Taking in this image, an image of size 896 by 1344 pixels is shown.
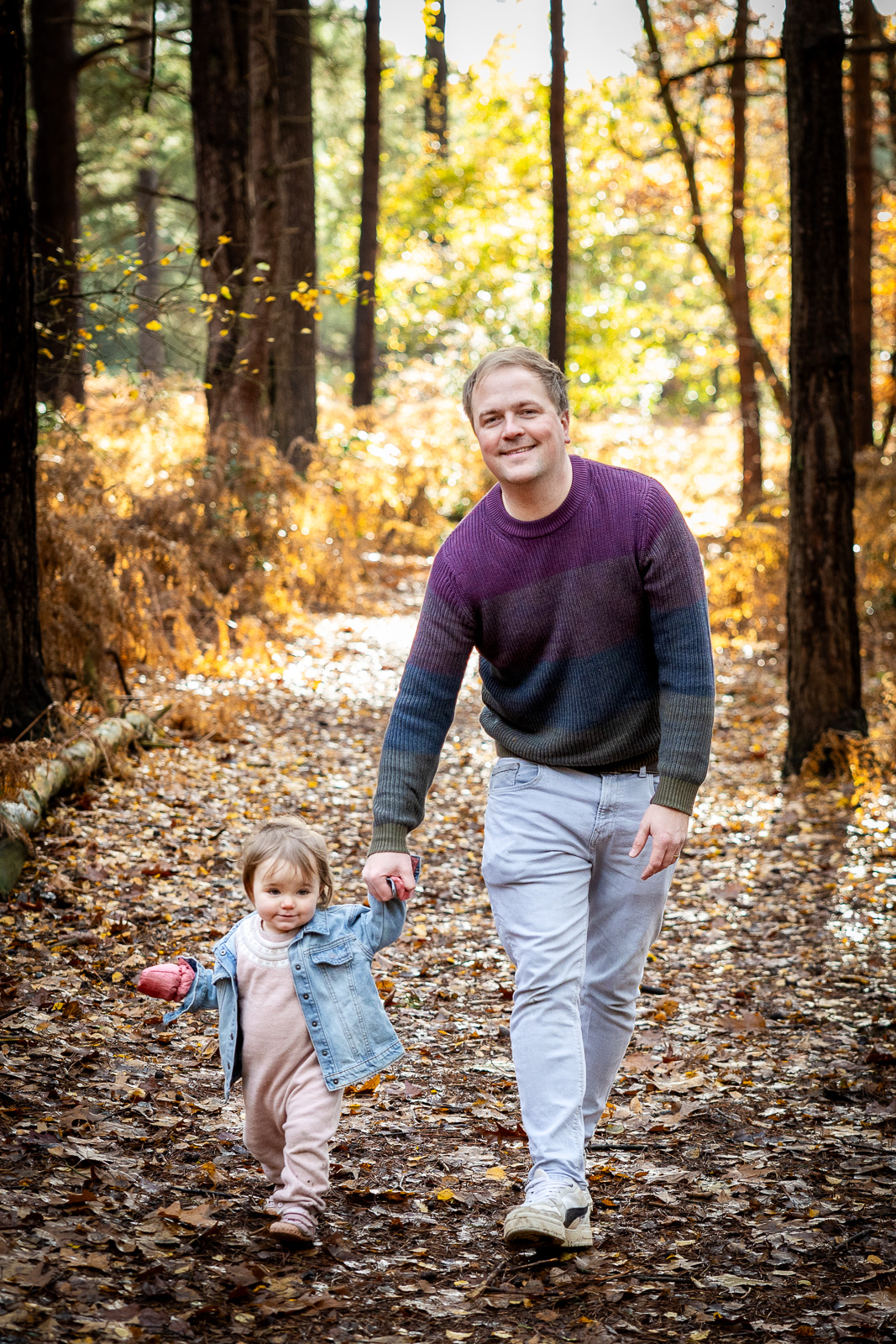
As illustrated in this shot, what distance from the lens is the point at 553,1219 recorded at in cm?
295

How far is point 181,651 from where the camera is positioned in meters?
9.29

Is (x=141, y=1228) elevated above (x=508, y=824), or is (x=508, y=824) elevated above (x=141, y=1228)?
(x=508, y=824)

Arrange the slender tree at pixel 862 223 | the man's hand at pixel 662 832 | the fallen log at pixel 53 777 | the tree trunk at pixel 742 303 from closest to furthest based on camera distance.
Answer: the man's hand at pixel 662 832, the fallen log at pixel 53 777, the slender tree at pixel 862 223, the tree trunk at pixel 742 303

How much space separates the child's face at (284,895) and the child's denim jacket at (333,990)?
0.15 feet

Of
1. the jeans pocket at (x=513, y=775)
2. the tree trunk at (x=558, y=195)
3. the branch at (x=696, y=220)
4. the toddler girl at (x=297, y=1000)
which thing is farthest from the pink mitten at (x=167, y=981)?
the tree trunk at (x=558, y=195)

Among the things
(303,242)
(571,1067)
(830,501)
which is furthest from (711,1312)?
(303,242)

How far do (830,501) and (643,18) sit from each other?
1109 centimetres

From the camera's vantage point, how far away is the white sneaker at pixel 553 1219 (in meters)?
2.93

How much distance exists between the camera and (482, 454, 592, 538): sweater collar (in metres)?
3.13

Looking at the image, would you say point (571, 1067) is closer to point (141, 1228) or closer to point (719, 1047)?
point (141, 1228)

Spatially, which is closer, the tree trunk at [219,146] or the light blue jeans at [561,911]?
the light blue jeans at [561,911]

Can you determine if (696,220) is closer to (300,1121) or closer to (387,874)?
(387,874)

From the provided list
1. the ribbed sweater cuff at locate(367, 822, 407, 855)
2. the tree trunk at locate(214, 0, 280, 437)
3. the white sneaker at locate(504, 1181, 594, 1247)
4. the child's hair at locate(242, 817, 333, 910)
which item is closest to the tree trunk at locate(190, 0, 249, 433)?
the tree trunk at locate(214, 0, 280, 437)

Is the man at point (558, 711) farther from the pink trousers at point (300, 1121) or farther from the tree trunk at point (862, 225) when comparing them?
the tree trunk at point (862, 225)
